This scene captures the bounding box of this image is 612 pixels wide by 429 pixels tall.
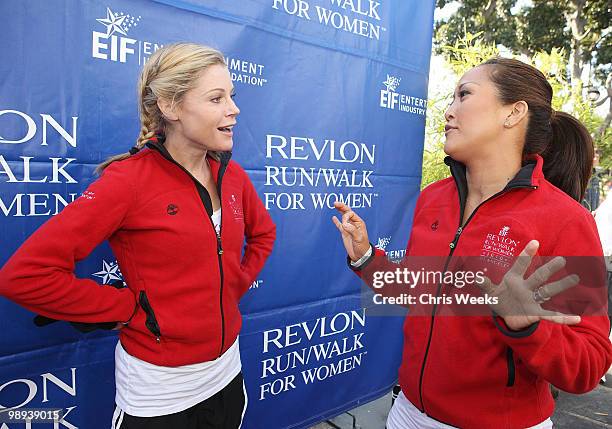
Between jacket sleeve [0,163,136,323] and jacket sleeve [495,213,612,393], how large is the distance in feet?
3.62

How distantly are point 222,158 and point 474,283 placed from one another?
100cm

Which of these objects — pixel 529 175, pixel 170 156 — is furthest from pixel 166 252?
pixel 529 175

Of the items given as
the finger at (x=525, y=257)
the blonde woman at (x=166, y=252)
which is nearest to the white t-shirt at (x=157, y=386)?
the blonde woman at (x=166, y=252)

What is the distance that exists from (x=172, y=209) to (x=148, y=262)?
0.19 metres

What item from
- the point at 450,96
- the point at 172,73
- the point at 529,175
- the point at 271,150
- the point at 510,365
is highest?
the point at 450,96

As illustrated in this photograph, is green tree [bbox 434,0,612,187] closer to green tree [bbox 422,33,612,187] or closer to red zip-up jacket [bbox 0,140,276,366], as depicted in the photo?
green tree [bbox 422,33,612,187]

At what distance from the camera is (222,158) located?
67.5 inches

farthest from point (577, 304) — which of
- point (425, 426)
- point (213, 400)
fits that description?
point (213, 400)

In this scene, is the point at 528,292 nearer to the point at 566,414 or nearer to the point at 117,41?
the point at 117,41

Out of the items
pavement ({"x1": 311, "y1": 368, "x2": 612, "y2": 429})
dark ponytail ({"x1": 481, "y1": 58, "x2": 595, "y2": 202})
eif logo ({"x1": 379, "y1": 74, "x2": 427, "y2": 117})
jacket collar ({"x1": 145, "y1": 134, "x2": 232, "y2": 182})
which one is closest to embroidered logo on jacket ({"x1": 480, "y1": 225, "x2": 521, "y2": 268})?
dark ponytail ({"x1": 481, "y1": 58, "x2": 595, "y2": 202})

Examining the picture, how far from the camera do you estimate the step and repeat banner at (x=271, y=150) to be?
1687 mm

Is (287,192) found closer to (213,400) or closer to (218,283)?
(218,283)

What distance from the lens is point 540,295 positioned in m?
1.02

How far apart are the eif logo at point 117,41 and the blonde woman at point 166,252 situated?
0.40m
